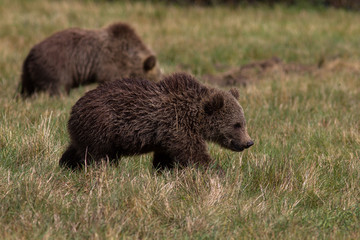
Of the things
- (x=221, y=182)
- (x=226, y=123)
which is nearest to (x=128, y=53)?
(x=226, y=123)

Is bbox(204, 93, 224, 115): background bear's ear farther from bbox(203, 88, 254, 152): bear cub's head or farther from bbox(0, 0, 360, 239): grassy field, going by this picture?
bbox(0, 0, 360, 239): grassy field

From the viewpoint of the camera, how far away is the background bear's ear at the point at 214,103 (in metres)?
6.37

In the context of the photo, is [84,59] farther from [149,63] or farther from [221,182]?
[221,182]

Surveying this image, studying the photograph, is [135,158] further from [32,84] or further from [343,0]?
[343,0]

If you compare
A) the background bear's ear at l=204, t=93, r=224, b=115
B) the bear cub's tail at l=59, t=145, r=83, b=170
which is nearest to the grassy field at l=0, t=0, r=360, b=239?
the bear cub's tail at l=59, t=145, r=83, b=170

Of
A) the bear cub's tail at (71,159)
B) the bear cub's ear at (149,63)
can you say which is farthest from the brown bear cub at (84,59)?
the bear cub's tail at (71,159)

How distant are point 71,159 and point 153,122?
1065mm

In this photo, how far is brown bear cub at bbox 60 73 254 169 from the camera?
19.8 feet

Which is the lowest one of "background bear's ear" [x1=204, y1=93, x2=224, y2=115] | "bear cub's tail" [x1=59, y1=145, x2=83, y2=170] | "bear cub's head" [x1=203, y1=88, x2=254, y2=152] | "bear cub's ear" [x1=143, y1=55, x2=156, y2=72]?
"bear cub's ear" [x1=143, y1=55, x2=156, y2=72]

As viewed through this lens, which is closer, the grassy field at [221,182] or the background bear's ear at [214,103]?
the grassy field at [221,182]

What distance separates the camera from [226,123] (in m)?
6.55

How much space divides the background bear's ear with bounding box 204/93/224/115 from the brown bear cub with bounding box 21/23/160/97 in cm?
506

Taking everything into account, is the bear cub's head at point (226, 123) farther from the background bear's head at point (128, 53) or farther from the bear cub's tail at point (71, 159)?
the background bear's head at point (128, 53)

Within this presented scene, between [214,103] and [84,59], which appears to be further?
[84,59]
